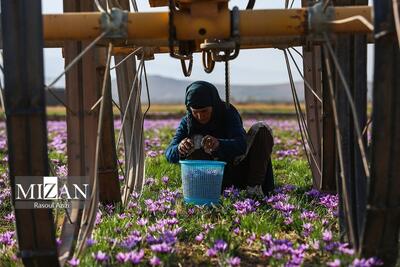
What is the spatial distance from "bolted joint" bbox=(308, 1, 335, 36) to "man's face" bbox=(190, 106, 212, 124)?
227 cm

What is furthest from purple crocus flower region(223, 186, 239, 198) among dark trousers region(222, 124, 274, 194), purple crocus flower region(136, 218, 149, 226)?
purple crocus flower region(136, 218, 149, 226)

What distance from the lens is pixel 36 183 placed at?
2467 mm

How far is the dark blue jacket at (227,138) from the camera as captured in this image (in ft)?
14.8

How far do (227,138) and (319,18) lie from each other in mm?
2462

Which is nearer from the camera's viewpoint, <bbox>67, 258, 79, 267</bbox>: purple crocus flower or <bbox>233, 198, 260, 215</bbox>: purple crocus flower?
<bbox>67, 258, 79, 267</bbox>: purple crocus flower

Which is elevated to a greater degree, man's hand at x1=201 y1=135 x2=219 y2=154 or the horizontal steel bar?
the horizontal steel bar

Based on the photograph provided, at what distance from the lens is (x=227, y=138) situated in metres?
4.77

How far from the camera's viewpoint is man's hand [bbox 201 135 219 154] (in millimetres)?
4363

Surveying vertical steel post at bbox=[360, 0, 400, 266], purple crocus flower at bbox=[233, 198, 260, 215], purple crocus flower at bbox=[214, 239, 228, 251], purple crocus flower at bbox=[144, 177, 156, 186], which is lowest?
purple crocus flower at bbox=[144, 177, 156, 186]

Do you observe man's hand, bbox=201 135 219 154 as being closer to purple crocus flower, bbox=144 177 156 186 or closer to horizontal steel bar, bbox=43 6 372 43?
purple crocus flower, bbox=144 177 156 186

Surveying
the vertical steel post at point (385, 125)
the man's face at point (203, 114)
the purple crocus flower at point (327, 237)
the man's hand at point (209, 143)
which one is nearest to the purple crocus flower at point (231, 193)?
the man's hand at point (209, 143)

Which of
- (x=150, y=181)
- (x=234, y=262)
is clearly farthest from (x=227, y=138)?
(x=234, y=262)

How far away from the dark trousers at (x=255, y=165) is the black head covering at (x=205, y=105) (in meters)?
0.26

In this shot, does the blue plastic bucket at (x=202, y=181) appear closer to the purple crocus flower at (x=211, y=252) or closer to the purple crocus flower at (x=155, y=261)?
the purple crocus flower at (x=211, y=252)
